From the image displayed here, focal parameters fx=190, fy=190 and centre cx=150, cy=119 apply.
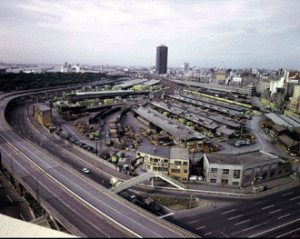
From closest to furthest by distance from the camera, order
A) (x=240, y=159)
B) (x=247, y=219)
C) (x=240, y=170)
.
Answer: (x=247, y=219), (x=240, y=170), (x=240, y=159)

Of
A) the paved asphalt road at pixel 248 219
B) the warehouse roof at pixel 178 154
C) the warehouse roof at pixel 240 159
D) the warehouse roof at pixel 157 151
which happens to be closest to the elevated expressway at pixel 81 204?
the paved asphalt road at pixel 248 219

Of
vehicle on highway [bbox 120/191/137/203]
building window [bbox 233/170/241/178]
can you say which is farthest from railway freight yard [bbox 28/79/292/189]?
building window [bbox 233/170/241/178]

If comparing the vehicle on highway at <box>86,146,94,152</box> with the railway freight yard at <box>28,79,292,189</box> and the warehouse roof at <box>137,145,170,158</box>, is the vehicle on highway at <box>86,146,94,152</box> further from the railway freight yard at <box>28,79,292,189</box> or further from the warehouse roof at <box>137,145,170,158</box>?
the warehouse roof at <box>137,145,170,158</box>

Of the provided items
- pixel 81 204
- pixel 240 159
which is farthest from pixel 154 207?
pixel 240 159

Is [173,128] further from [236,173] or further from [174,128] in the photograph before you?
[236,173]

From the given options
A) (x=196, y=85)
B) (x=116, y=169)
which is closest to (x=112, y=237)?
(x=116, y=169)

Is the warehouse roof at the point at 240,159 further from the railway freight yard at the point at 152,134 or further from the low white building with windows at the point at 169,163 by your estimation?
the low white building with windows at the point at 169,163
